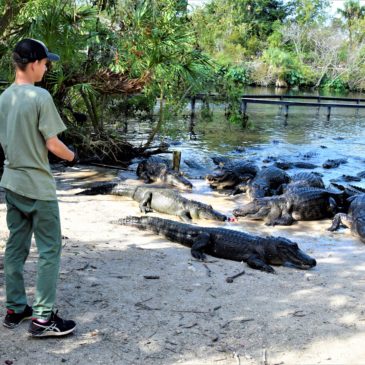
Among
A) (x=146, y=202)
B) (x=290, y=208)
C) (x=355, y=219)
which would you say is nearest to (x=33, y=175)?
(x=146, y=202)

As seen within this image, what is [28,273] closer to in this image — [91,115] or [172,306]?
[172,306]

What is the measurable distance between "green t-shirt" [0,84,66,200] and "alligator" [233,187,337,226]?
5275 mm

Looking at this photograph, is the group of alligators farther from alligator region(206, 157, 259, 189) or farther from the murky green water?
the murky green water

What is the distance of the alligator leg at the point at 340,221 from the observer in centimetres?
771

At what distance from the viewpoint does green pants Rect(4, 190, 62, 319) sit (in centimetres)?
326

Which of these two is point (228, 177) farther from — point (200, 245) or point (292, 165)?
point (200, 245)

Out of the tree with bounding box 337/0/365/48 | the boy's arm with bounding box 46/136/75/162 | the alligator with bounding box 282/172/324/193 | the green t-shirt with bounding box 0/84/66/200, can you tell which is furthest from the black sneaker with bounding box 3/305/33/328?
the tree with bounding box 337/0/365/48

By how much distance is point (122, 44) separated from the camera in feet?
32.7

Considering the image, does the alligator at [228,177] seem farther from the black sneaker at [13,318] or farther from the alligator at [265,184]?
the black sneaker at [13,318]

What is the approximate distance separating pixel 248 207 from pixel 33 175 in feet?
18.0

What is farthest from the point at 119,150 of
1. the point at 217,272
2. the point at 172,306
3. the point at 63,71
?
the point at 172,306

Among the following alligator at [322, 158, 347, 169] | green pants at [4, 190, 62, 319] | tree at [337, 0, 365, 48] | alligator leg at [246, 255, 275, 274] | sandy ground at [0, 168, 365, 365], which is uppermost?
tree at [337, 0, 365, 48]

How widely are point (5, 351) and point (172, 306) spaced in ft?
4.48

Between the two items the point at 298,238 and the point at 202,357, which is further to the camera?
the point at 298,238
